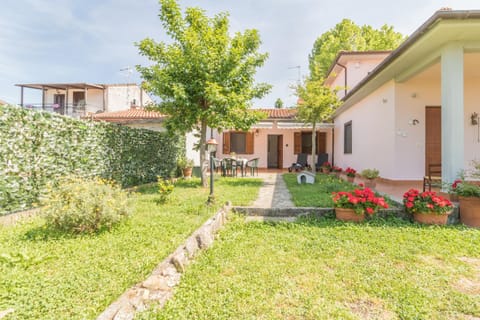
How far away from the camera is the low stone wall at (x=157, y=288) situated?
8.87 feet

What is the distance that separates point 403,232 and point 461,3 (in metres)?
9.58

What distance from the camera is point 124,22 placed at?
13.4 metres

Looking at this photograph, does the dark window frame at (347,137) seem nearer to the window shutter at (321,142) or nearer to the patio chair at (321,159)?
the patio chair at (321,159)

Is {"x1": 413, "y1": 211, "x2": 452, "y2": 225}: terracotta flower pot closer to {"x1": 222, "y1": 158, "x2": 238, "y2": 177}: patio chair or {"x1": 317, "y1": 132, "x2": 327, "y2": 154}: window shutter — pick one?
{"x1": 222, "y1": 158, "x2": 238, "y2": 177}: patio chair

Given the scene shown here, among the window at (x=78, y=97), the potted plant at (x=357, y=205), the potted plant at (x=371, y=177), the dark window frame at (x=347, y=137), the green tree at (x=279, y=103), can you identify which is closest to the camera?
the potted plant at (x=357, y=205)

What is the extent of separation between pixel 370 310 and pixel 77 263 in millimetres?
4305

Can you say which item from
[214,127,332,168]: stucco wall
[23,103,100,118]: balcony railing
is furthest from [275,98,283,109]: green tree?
[23,103,100,118]: balcony railing

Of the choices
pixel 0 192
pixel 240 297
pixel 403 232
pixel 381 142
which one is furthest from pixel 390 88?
pixel 0 192

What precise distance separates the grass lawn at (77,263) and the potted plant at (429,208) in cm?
537

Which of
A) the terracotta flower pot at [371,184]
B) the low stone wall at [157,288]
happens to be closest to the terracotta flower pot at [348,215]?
the low stone wall at [157,288]

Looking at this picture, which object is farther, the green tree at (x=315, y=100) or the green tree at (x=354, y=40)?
the green tree at (x=354, y=40)

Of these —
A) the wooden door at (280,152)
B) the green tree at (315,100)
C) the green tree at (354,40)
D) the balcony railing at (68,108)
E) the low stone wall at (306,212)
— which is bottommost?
the low stone wall at (306,212)

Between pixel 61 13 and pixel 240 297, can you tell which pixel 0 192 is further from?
pixel 61 13

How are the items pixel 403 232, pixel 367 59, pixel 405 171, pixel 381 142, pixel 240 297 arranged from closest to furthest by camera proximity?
pixel 240 297, pixel 403 232, pixel 405 171, pixel 381 142, pixel 367 59
